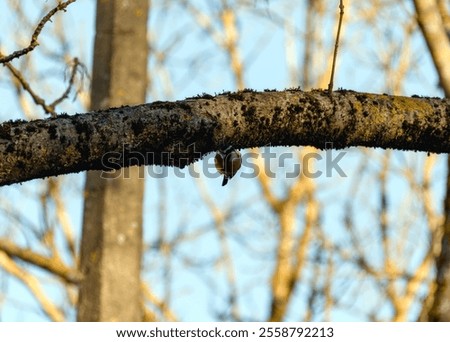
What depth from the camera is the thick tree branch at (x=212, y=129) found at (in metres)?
2.08

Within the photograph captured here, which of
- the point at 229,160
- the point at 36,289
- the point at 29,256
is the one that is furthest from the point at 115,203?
the point at 36,289

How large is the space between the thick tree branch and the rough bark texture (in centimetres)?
193

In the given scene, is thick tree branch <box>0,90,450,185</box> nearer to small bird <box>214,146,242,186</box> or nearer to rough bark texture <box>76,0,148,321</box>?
small bird <box>214,146,242,186</box>

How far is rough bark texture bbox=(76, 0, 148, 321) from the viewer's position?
4227mm

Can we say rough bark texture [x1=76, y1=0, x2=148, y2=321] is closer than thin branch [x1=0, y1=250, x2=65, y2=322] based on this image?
Yes

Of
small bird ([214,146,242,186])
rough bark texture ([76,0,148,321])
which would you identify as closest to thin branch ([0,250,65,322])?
rough bark texture ([76,0,148,321])

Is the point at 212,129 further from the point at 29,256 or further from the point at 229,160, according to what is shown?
the point at 29,256

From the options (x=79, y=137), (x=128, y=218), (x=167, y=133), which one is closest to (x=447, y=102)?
(x=167, y=133)

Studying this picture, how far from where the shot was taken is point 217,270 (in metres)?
10.5

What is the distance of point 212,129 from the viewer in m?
2.32

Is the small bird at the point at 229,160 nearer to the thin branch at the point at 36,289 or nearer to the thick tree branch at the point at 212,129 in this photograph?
the thick tree branch at the point at 212,129

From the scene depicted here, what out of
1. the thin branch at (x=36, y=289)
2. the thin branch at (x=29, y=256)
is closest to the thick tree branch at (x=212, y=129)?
the thin branch at (x=29, y=256)
